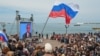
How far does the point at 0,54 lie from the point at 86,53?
29.2ft

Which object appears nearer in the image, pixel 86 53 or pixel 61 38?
pixel 86 53

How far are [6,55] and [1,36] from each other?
7.24 ft

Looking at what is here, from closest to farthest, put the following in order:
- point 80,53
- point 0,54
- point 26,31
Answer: point 0,54, point 80,53, point 26,31

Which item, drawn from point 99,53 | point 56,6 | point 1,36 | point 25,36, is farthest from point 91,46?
point 1,36

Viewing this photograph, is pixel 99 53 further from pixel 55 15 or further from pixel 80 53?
pixel 55 15

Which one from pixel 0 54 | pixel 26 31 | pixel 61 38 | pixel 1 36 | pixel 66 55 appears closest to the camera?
pixel 0 54

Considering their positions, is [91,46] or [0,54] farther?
[91,46]

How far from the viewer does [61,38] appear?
3606cm

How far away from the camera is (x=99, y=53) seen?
2130 centimetres

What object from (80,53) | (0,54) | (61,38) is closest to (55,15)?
(80,53)

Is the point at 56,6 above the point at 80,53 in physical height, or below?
above

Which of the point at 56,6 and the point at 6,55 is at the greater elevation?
the point at 56,6

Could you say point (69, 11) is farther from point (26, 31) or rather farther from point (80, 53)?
point (26, 31)

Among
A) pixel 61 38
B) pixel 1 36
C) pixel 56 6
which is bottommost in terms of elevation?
pixel 61 38
